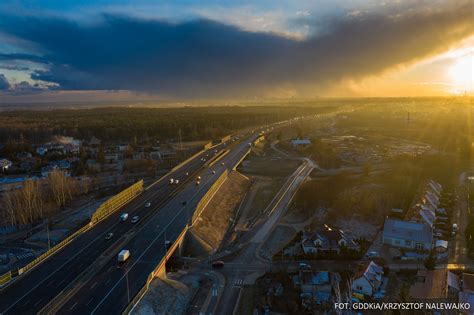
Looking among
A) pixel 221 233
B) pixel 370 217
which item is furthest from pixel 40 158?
pixel 370 217

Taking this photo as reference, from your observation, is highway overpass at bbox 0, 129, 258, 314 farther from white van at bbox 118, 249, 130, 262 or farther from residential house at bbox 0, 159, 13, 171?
residential house at bbox 0, 159, 13, 171

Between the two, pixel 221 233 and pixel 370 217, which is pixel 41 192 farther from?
pixel 370 217

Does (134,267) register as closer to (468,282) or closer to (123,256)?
(123,256)

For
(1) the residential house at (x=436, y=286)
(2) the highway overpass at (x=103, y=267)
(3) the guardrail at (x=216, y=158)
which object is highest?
(3) the guardrail at (x=216, y=158)

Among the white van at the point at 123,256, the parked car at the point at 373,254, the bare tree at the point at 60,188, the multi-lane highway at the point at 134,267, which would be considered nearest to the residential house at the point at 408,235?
the parked car at the point at 373,254

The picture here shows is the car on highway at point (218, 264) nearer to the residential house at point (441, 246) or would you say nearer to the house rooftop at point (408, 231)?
the house rooftop at point (408, 231)
